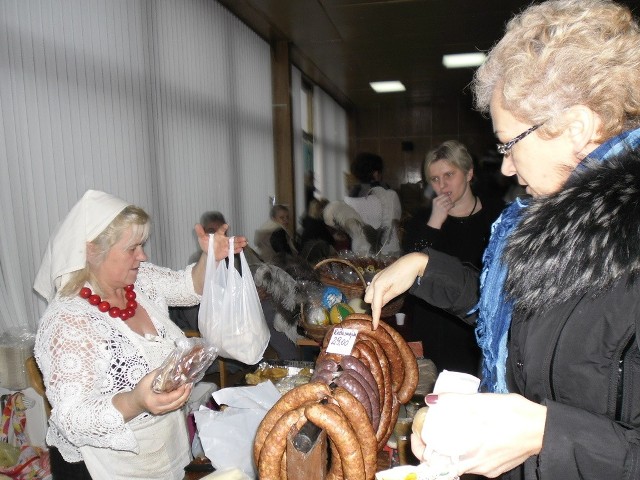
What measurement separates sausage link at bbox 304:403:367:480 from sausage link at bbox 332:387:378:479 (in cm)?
3

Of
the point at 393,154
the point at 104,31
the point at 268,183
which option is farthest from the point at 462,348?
the point at 393,154

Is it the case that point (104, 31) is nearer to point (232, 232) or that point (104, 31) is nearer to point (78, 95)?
point (78, 95)

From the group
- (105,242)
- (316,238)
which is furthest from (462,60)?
(105,242)

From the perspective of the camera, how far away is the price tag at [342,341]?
1.16m

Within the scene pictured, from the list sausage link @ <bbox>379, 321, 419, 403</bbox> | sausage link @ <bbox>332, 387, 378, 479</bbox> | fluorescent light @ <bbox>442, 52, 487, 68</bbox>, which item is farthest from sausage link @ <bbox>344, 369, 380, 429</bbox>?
fluorescent light @ <bbox>442, 52, 487, 68</bbox>

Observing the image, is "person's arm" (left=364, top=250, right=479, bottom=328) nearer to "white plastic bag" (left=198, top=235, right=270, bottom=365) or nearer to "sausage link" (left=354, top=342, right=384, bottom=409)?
"sausage link" (left=354, top=342, right=384, bottom=409)

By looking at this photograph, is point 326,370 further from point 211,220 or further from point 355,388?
point 211,220

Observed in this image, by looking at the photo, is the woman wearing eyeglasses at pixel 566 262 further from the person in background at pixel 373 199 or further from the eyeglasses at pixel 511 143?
the person in background at pixel 373 199

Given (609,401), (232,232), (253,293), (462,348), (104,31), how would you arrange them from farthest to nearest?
(232,232) < (104,31) < (462,348) < (253,293) < (609,401)

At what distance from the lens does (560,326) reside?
0.83 m

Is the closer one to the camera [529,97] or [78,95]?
[529,97]

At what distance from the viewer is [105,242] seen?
1833 millimetres

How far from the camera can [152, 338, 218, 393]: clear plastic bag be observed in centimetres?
149

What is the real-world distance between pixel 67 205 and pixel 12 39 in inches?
36.1
